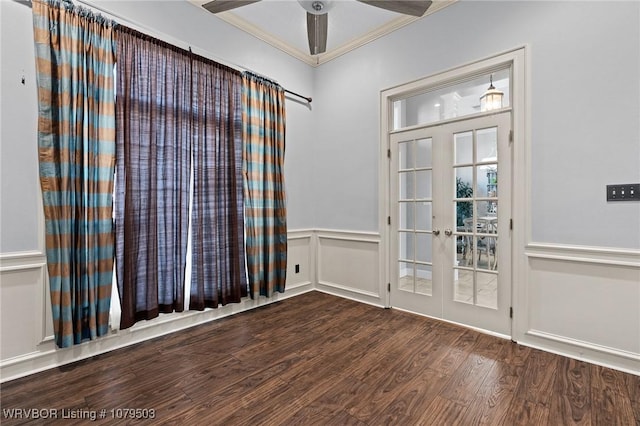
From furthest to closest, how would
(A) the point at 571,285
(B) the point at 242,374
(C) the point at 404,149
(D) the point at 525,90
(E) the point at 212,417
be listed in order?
(C) the point at 404,149
(D) the point at 525,90
(A) the point at 571,285
(B) the point at 242,374
(E) the point at 212,417

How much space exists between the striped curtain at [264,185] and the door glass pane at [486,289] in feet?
6.92

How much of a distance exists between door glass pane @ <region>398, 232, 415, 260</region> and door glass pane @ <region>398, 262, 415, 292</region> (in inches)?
3.2

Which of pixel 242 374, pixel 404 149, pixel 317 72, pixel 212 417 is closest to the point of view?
pixel 212 417

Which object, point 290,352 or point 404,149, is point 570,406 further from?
Result: point 404,149

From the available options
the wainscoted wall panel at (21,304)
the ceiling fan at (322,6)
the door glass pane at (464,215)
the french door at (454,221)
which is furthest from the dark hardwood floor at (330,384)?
the ceiling fan at (322,6)

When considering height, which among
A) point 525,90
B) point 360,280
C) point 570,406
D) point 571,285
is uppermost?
point 525,90

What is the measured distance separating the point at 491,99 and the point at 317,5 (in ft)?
5.86

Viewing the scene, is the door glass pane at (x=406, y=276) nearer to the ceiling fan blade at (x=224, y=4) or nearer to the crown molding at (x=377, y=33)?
the crown molding at (x=377, y=33)

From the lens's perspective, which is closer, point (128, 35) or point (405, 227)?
point (128, 35)

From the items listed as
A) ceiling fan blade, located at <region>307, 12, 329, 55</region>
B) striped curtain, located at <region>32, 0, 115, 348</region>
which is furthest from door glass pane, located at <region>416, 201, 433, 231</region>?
striped curtain, located at <region>32, 0, 115, 348</region>

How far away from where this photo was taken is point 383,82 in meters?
3.36

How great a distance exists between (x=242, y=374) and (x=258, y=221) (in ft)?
5.34

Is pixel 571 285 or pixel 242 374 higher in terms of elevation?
pixel 571 285

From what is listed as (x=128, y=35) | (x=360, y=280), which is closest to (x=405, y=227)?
(x=360, y=280)
